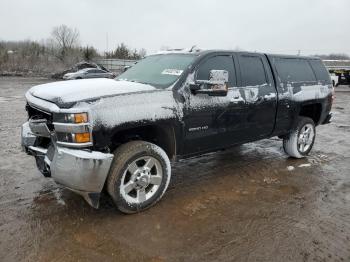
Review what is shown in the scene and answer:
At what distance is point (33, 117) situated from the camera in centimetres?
423

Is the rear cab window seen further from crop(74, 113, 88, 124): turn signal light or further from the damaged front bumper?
crop(74, 113, 88, 124): turn signal light

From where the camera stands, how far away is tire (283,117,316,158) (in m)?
6.22

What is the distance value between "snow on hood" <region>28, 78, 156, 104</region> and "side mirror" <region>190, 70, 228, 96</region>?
542mm

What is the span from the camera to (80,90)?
3.80 meters

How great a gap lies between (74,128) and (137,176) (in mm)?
923

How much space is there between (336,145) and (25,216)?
20.6 feet

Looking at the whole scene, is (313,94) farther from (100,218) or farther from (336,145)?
(100,218)

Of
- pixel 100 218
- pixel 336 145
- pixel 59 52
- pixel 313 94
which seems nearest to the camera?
pixel 100 218

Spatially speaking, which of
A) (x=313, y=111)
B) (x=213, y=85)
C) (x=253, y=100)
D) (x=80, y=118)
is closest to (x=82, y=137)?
(x=80, y=118)

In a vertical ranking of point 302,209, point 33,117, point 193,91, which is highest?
point 193,91

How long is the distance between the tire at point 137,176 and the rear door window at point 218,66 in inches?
47.1

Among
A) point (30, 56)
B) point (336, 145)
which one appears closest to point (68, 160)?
point (336, 145)

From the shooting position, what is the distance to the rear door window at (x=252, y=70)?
511cm

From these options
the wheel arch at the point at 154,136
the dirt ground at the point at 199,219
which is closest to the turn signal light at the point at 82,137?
the wheel arch at the point at 154,136
